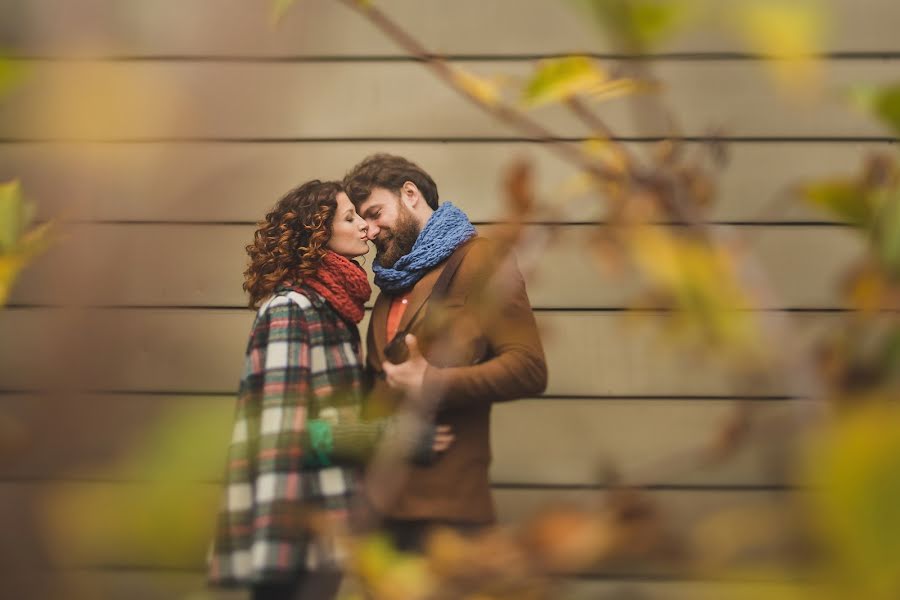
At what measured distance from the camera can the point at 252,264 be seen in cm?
275

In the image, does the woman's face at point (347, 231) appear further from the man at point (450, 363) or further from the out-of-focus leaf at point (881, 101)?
the out-of-focus leaf at point (881, 101)

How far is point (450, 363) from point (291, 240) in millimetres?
689

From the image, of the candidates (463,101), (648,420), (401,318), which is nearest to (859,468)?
(401,318)

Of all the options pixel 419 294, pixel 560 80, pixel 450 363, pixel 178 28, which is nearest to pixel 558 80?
pixel 560 80

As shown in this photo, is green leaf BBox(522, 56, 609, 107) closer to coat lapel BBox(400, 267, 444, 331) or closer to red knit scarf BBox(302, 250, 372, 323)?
coat lapel BBox(400, 267, 444, 331)

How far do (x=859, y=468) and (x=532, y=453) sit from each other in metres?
3.23

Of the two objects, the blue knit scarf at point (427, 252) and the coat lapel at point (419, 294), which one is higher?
the blue knit scarf at point (427, 252)

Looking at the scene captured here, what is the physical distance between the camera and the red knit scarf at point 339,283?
2.65m

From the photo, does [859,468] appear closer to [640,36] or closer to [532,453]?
[640,36]

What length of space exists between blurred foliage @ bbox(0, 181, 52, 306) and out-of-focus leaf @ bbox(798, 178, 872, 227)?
0.55 metres

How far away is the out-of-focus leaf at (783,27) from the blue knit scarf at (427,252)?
Answer: 6.80 ft

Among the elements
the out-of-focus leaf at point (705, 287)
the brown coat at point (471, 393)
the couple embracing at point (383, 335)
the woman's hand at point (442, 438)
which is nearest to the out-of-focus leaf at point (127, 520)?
the out-of-focus leaf at point (705, 287)

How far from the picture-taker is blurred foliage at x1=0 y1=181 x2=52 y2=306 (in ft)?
2.30

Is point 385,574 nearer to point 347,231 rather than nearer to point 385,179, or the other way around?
point 347,231
